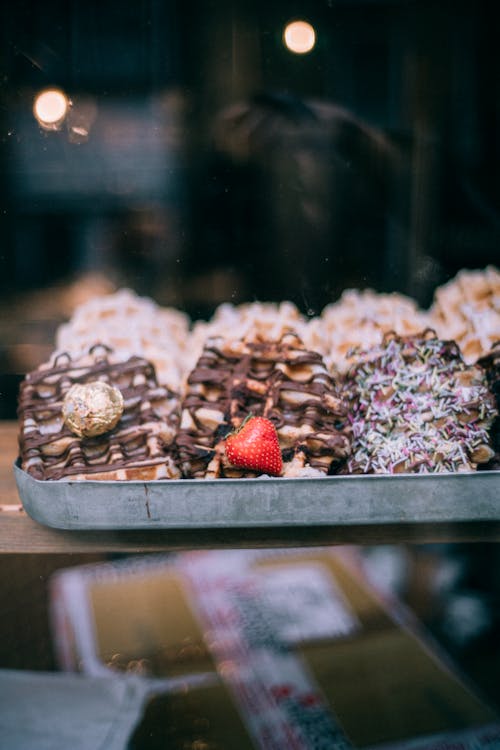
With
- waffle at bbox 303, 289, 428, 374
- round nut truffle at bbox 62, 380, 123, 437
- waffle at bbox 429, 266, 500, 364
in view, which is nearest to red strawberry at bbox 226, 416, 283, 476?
round nut truffle at bbox 62, 380, 123, 437

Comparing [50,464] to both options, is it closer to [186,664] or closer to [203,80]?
[186,664]

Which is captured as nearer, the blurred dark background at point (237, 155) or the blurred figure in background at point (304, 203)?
the blurred dark background at point (237, 155)

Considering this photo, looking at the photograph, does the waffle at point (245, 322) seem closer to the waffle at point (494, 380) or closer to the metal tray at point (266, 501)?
the waffle at point (494, 380)

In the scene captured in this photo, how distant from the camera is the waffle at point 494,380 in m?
1.82

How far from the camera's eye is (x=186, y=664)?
202 cm

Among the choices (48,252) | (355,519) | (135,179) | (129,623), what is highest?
(135,179)

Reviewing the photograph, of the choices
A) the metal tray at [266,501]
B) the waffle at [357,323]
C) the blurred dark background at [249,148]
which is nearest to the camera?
the metal tray at [266,501]

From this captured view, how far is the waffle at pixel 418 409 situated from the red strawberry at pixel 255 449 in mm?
252

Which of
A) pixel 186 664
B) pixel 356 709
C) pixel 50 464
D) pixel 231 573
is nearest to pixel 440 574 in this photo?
pixel 356 709

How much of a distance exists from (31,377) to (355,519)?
1.12m

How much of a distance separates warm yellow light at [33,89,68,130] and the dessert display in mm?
629

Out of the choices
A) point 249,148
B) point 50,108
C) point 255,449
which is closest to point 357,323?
point 249,148

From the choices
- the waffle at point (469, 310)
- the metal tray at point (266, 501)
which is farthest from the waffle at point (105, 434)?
the waffle at point (469, 310)

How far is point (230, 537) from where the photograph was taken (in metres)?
1.64
